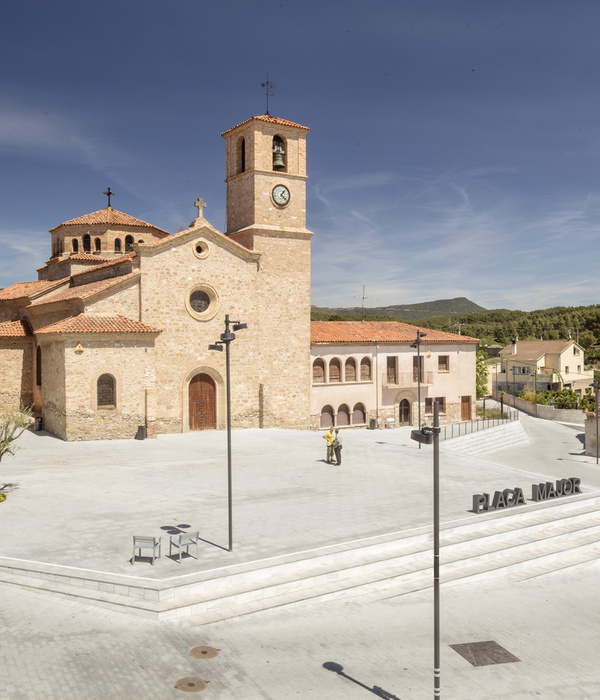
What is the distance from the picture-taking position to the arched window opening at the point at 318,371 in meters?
38.0

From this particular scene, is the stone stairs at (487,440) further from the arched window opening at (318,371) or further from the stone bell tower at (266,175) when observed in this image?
the stone bell tower at (266,175)

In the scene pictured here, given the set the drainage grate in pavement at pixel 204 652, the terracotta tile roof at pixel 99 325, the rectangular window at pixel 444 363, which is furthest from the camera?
the rectangular window at pixel 444 363

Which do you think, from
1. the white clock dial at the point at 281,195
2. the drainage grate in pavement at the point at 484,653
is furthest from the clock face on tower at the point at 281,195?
the drainage grate in pavement at the point at 484,653

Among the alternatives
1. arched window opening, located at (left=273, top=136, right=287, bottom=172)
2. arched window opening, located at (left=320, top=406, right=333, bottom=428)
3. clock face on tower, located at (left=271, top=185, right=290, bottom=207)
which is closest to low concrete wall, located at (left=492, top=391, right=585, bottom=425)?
arched window opening, located at (left=320, top=406, right=333, bottom=428)

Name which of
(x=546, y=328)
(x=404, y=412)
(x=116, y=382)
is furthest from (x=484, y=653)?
(x=546, y=328)

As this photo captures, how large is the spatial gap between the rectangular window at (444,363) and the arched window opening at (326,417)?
32.1ft

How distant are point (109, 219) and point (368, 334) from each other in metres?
18.1

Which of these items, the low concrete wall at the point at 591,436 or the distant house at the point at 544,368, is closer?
the low concrete wall at the point at 591,436

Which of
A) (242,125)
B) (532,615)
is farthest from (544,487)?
(242,125)

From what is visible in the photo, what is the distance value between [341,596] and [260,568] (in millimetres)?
1905

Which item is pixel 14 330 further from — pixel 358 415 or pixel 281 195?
pixel 358 415

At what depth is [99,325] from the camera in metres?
28.3

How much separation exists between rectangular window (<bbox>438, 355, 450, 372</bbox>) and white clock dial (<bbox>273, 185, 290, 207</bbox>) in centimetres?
1655

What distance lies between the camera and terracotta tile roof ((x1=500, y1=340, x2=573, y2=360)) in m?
71.4
